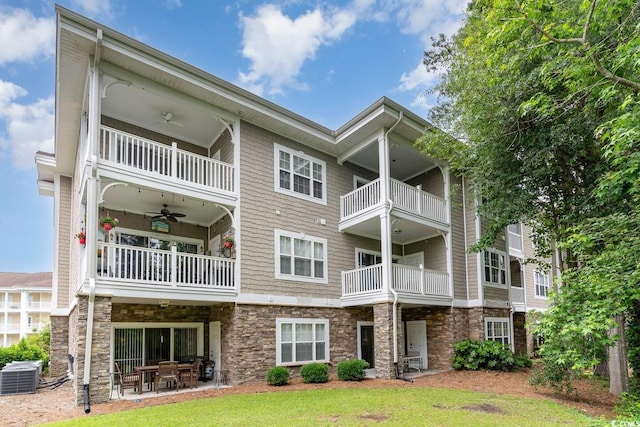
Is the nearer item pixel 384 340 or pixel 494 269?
pixel 384 340

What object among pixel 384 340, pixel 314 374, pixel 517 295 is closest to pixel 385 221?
pixel 384 340

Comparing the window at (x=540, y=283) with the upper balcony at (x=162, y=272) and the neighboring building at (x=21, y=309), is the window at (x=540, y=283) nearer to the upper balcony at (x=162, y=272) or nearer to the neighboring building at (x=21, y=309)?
the upper balcony at (x=162, y=272)

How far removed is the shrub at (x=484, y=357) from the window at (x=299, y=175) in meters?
7.70

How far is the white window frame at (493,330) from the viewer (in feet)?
53.9

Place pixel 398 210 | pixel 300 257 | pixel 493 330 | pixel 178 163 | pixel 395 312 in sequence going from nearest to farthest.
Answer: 1. pixel 178 163
2. pixel 395 312
3. pixel 300 257
4. pixel 398 210
5. pixel 493 330

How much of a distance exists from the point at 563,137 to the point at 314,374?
9.47 meters

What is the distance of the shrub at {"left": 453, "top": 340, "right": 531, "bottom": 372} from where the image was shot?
1458 cm

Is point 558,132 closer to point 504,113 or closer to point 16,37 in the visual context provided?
point 504,113

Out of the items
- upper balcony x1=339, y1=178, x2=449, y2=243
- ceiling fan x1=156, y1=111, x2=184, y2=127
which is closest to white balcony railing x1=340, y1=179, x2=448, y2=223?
upper balcony x1=339, y1=178, x2=449, y2=243

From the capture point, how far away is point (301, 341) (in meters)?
13.5

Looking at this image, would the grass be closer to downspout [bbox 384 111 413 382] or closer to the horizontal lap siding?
downspout [bbox 384 111 413 382]

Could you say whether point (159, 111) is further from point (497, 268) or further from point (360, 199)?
point (497, 268)

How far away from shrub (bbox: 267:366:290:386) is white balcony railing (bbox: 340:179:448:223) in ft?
20.1

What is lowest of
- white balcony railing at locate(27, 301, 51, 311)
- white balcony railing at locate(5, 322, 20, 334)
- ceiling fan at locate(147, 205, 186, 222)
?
white balcony railing at locate(5, 322, 20, 334)
